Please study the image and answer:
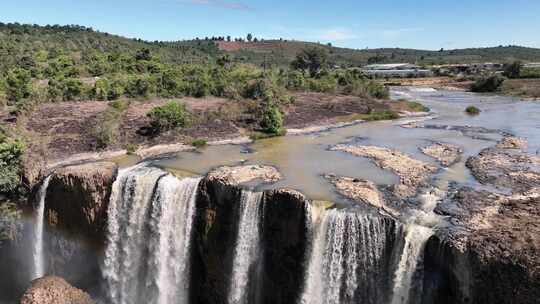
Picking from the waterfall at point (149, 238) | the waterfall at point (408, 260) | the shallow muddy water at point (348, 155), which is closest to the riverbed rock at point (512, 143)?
the shallow muddy water at point (348, 155)

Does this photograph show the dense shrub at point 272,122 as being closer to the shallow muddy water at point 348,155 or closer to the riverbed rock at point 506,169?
the shallow muddy water at point 348,155

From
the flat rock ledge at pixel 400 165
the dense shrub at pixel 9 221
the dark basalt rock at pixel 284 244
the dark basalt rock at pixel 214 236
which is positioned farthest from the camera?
the dense shrub at pixel 9 221

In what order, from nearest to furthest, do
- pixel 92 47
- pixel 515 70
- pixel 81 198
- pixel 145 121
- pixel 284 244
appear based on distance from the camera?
pixel 284 244 → pixel 81 198 → pixel 145 121 → pixel 515 70 → pixel 92 47

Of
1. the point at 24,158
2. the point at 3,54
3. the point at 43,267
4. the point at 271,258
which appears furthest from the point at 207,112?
the point at 3,54

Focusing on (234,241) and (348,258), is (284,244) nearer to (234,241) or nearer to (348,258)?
(234,241)

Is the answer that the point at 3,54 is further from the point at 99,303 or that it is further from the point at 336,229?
the point at 336,229

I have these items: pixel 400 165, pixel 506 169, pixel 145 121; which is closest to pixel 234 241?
pixel 400 165
